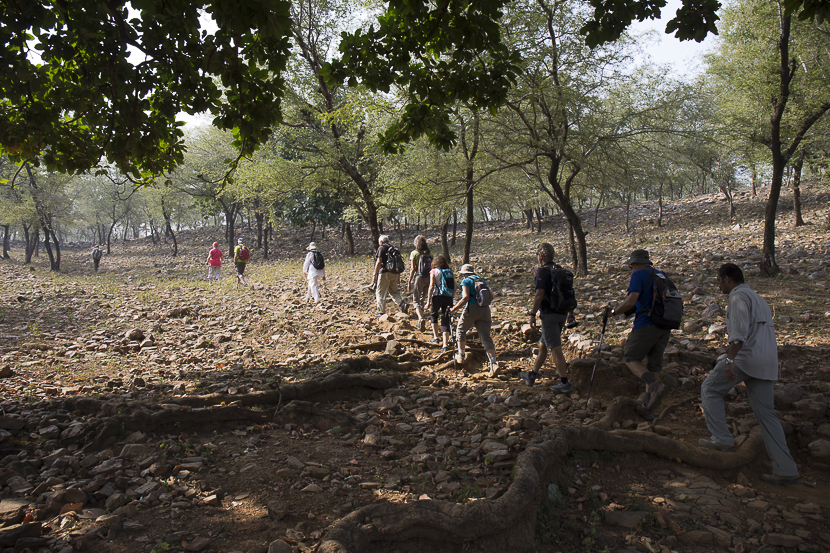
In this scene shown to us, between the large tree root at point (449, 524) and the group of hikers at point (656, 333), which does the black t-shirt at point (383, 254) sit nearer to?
the group of hikers at point (656, 333)

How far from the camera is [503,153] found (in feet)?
43.1

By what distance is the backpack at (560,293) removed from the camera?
20.8 feet

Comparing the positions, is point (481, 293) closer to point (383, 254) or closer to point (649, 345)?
point (649, 345)

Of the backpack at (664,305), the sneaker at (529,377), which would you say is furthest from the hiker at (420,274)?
the backpack at (664,305)

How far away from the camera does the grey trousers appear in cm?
428

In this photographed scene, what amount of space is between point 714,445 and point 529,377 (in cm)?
254

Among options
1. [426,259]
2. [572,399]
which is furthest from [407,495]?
[426,259]

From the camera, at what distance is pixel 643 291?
5613 mm

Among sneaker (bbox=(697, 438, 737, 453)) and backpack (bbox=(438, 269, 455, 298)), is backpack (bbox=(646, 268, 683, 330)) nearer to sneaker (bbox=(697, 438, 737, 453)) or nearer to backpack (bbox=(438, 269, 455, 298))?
sneaker (bbox=(697, 438, 737, 453))

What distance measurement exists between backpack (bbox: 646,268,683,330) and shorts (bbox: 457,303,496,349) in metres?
2.51

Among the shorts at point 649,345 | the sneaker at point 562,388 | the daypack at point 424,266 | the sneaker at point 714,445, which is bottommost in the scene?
the sneaker at point 714,445

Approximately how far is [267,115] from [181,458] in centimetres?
→ 383

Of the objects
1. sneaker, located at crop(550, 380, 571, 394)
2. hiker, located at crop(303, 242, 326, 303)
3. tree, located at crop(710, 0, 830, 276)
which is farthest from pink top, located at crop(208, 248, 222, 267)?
tree, located at crop(710, 0, 830, 276)

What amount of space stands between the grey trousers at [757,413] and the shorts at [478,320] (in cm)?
319
